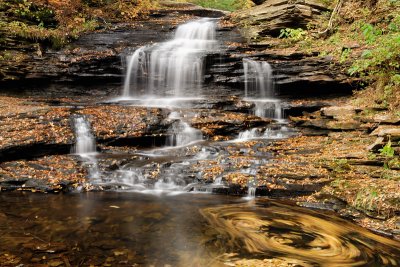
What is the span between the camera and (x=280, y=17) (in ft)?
49.7

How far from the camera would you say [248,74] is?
43.0 feet

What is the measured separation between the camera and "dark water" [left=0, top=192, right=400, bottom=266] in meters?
4.16

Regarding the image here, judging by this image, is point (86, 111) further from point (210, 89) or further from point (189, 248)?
point (189, 248)

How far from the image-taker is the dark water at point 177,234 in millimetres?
4160

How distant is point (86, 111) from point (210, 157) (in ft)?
14.7

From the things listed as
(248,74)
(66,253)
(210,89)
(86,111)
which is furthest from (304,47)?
(66,253)

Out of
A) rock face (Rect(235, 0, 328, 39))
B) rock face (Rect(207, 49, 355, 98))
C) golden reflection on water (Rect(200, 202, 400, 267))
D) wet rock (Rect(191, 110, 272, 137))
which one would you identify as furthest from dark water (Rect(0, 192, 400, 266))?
rock face (Rect(235, 0, 328, 39))

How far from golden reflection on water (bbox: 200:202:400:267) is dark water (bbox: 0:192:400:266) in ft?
0.04

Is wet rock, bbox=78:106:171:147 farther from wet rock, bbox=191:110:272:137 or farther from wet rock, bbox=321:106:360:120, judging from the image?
wet rock, bbox=321:106:360:120

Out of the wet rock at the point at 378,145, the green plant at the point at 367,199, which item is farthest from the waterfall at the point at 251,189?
the wet rock at the point at 378,145

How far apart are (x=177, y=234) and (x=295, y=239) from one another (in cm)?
173

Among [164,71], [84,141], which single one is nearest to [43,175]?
[84,141]

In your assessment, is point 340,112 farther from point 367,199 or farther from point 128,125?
point 128,125

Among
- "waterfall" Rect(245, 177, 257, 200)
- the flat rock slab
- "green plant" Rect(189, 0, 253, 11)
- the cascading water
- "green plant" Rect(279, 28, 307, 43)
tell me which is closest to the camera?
"waterfall" Rect(245, 177, 257, 200)
